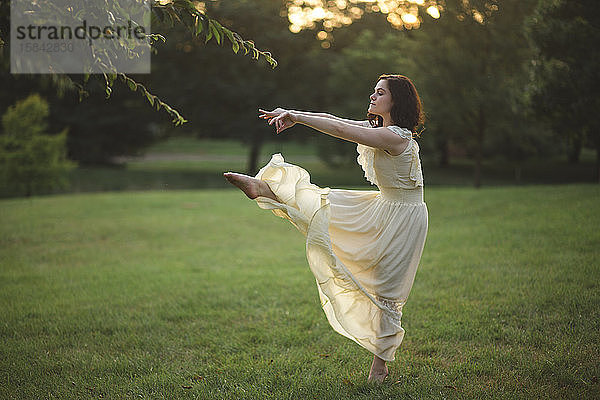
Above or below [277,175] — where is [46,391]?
below

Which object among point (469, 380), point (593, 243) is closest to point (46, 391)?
point (469, 380)

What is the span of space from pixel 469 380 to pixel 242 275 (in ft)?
13.2

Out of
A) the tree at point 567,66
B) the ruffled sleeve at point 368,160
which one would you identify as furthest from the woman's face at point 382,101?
the tree at point 567,66

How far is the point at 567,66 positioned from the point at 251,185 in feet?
24.6

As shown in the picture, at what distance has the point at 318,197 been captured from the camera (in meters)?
3.58

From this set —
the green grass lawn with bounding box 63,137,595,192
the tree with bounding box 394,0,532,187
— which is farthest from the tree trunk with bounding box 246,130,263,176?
the tree with bounding box 394,0,532,187

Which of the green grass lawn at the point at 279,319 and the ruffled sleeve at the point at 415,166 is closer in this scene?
the ruffled sleeve at the point at 415,166

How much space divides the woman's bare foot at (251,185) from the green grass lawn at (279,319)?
145 centimetres

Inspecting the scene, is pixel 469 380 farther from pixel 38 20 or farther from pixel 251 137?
pixel 251 137

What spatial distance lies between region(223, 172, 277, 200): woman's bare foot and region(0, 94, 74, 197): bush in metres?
13.8

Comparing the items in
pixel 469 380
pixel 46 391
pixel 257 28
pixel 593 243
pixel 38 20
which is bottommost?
pixel 46 391

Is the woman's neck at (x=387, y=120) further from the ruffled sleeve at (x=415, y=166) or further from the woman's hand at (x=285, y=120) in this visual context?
the woman's hand at (x=285, y=120)

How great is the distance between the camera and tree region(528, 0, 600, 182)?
27.5ft

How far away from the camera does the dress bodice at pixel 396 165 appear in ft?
11.4
